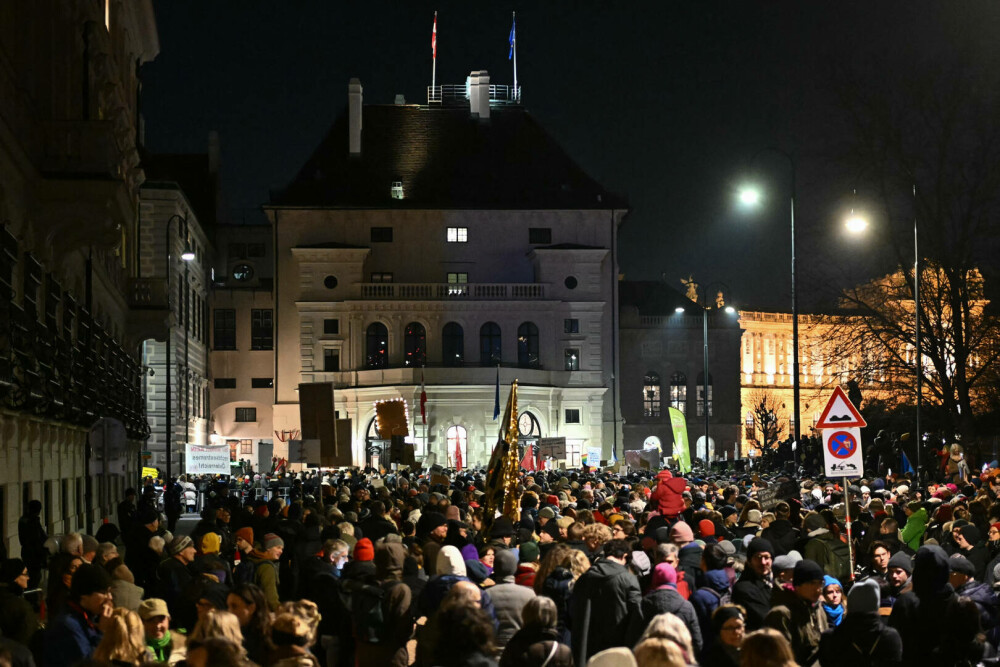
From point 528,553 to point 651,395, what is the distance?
3232 inches

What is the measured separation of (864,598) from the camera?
9.36m

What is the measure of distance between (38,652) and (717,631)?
14.1ft

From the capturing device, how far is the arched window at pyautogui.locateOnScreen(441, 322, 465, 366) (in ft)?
263

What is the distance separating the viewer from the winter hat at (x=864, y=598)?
930cm

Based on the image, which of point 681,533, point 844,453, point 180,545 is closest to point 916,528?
point 844,453

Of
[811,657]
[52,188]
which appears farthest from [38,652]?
[52,188]

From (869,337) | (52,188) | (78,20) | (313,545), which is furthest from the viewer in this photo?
(869,337)

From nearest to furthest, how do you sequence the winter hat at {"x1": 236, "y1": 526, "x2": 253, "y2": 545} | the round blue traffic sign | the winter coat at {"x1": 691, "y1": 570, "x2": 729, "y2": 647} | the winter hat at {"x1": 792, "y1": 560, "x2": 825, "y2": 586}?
the winter hat at {"x1": 792, "y1": 560, "x2": 825, "y2": 586} < the winter coat at {"x1": 691, "y1": 570, "x2": 729, "y2": 647} < the winter hat at {"x1": 236, "y1": 526, "x2": 253, "y2": 545} < the round blue traffic sign

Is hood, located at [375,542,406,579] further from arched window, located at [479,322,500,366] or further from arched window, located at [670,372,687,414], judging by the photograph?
arched window, located at [670,372,687,414]

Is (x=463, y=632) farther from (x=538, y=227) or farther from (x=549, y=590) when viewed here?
(x=538, y=227)

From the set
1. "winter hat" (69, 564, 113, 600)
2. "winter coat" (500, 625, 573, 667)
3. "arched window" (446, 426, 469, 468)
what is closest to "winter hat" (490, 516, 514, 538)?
"winter hat" (69, 564, 113, 600)

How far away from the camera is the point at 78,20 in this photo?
93.1ft

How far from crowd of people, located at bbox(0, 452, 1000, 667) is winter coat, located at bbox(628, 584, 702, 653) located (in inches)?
0.5

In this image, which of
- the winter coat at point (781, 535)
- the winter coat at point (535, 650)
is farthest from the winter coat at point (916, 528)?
the winter coat at point (535, 650)
